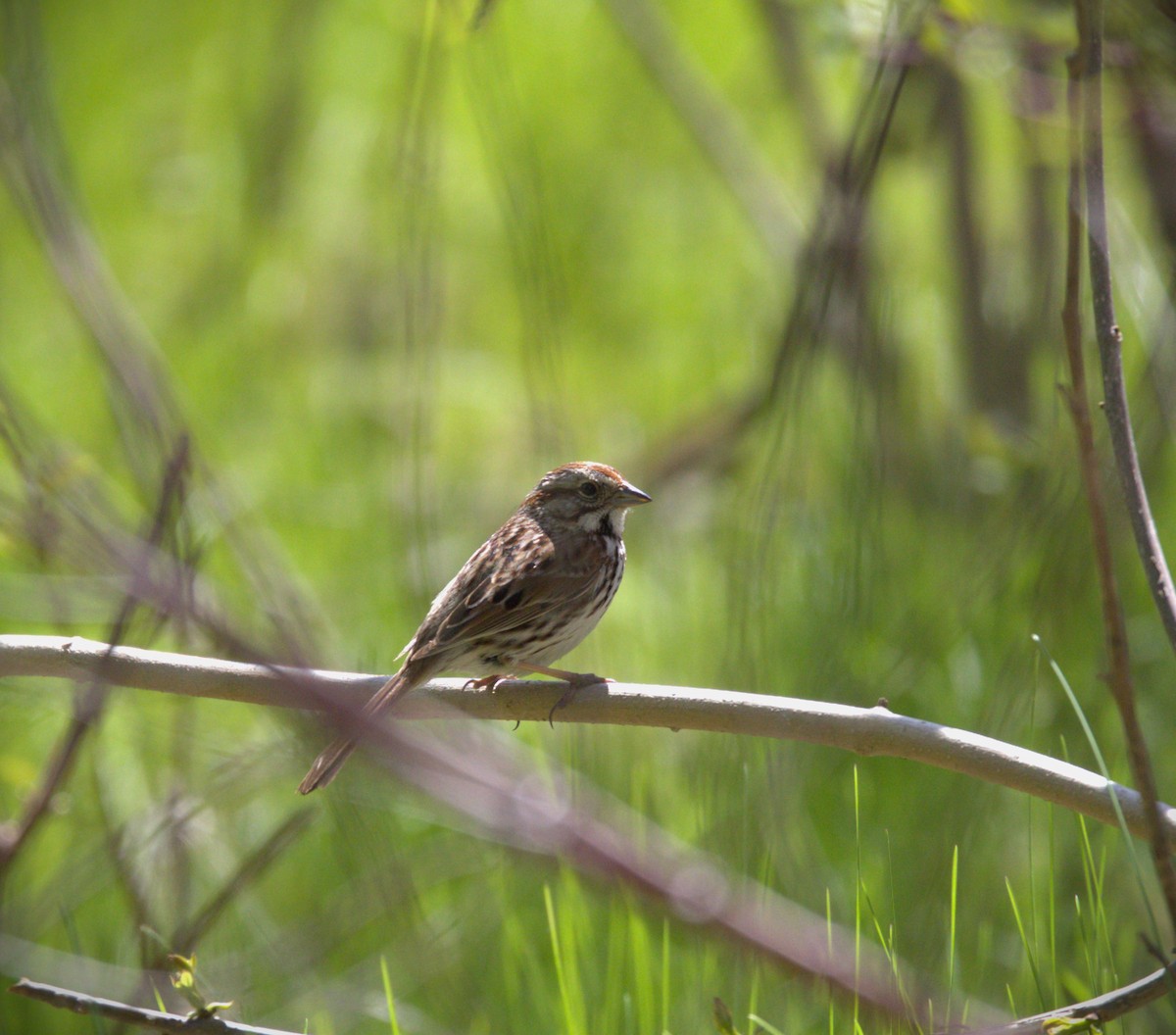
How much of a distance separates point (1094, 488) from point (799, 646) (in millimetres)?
2456

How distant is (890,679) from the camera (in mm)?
3748

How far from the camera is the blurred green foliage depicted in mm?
2564

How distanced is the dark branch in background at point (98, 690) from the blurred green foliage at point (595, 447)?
0.11 metres

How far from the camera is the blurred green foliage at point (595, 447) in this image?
256 centimetres

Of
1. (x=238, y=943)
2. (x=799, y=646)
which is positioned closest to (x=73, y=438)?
(x=238, y=943)

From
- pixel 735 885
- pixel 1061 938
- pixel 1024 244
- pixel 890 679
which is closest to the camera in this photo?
pixel 735 885

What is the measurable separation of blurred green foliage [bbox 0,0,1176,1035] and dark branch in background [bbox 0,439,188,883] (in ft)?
0.36

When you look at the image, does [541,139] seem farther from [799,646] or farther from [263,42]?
[799,646]

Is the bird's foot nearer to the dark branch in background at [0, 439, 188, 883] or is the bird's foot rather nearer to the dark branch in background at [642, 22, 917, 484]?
the dark branch in background at [642, 22, 917, 484]

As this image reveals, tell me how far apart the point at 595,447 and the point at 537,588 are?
2624 mm

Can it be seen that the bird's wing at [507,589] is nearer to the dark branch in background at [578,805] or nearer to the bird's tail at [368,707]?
the bird's tail at [368,707]

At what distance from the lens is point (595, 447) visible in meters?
6.15

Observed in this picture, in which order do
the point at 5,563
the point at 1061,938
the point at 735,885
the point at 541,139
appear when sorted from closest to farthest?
the point at 735,885 < the point at 1061,938 < the point at 5,563 < the point at 541,139

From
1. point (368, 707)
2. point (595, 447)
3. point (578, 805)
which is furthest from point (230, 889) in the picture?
point (595, 447)
